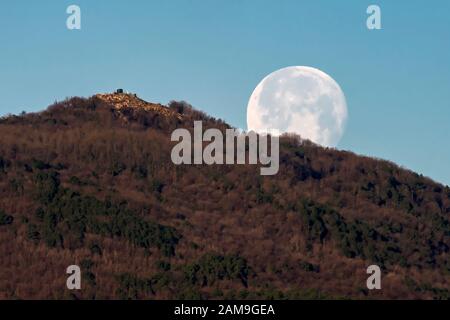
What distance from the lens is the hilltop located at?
107188 millimetres

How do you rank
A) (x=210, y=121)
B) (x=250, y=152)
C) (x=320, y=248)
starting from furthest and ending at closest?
(x=210, y=121)
(x=250, y=152)
(x=320, y=248)

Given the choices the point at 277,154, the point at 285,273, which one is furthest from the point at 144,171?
the point at 285,273

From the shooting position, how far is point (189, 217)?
12419 cm

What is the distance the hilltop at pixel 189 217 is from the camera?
107m

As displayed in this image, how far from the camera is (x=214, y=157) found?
139000 mm

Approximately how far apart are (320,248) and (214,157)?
959 inches

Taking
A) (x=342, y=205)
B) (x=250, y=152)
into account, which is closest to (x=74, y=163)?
(x=250, y=152)

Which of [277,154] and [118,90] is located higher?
[118,90]
